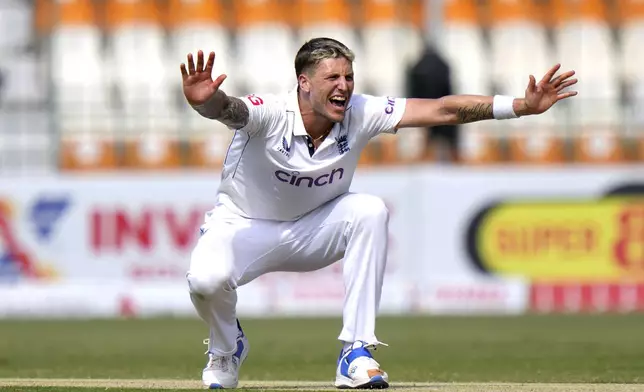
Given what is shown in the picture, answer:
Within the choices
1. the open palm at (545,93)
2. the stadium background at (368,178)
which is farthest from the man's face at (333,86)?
the stadium background at (368,178)

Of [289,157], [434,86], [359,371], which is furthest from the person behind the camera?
[434,86]


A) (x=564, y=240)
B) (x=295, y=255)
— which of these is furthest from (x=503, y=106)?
(x=564, y=240)

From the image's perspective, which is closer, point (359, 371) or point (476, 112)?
point (359, 371)

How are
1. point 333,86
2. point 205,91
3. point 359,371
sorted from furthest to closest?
1. point 333,86
2. point 359,371
3. point 205,91

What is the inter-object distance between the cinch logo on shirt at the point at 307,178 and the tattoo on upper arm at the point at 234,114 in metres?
0.42

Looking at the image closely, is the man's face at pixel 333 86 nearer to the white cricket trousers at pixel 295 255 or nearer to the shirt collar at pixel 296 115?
the shirt collar at pixel 296 115

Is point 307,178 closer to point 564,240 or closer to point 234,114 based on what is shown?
point 234,114

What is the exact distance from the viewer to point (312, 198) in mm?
7488

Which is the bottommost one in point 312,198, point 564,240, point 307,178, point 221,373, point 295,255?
point 564,240

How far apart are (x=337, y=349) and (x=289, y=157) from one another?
4853 millimetres

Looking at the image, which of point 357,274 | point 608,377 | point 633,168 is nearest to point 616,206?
point 633,168

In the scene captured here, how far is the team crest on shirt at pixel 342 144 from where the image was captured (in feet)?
24.1

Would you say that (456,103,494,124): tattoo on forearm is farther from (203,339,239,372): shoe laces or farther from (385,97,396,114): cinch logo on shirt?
(203,339,239,372): shoe laces

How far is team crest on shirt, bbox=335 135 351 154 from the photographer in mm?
7332
